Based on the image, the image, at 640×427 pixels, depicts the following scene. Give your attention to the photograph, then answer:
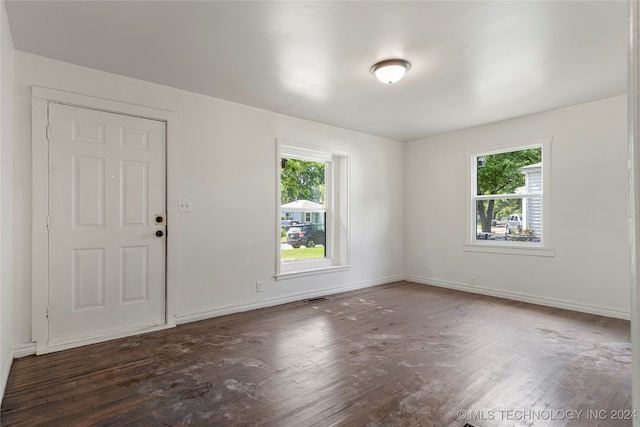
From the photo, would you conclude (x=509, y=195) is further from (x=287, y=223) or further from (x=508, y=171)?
(x=287, y=223)

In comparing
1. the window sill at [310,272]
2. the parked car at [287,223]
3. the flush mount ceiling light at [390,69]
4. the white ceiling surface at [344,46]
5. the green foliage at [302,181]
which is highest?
the white ceiling surface at [344,46]

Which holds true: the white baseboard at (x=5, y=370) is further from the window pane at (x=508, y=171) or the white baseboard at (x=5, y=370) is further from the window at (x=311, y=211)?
the window pane at (x=508, y=171)

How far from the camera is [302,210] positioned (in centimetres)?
499

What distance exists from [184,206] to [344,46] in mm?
2313

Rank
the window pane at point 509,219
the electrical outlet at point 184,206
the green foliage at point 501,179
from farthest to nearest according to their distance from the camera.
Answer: the green foliage at point 501,179
the window pane at point 509,219
the electrical outlet at point 184,206

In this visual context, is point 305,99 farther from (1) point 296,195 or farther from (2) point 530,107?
(2) point 530,107

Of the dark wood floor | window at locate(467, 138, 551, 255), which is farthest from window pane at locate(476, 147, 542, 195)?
the dark wood floor

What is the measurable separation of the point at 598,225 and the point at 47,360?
5.74 metres

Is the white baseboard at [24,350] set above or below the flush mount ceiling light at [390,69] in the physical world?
below

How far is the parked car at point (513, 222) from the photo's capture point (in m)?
4.76

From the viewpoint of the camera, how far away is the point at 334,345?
3064 millimetres

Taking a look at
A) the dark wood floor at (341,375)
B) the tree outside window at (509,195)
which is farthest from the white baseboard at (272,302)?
the tree outside window at (509,195)

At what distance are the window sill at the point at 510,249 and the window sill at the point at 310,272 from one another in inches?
75.7

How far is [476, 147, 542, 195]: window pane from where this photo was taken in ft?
15.2
